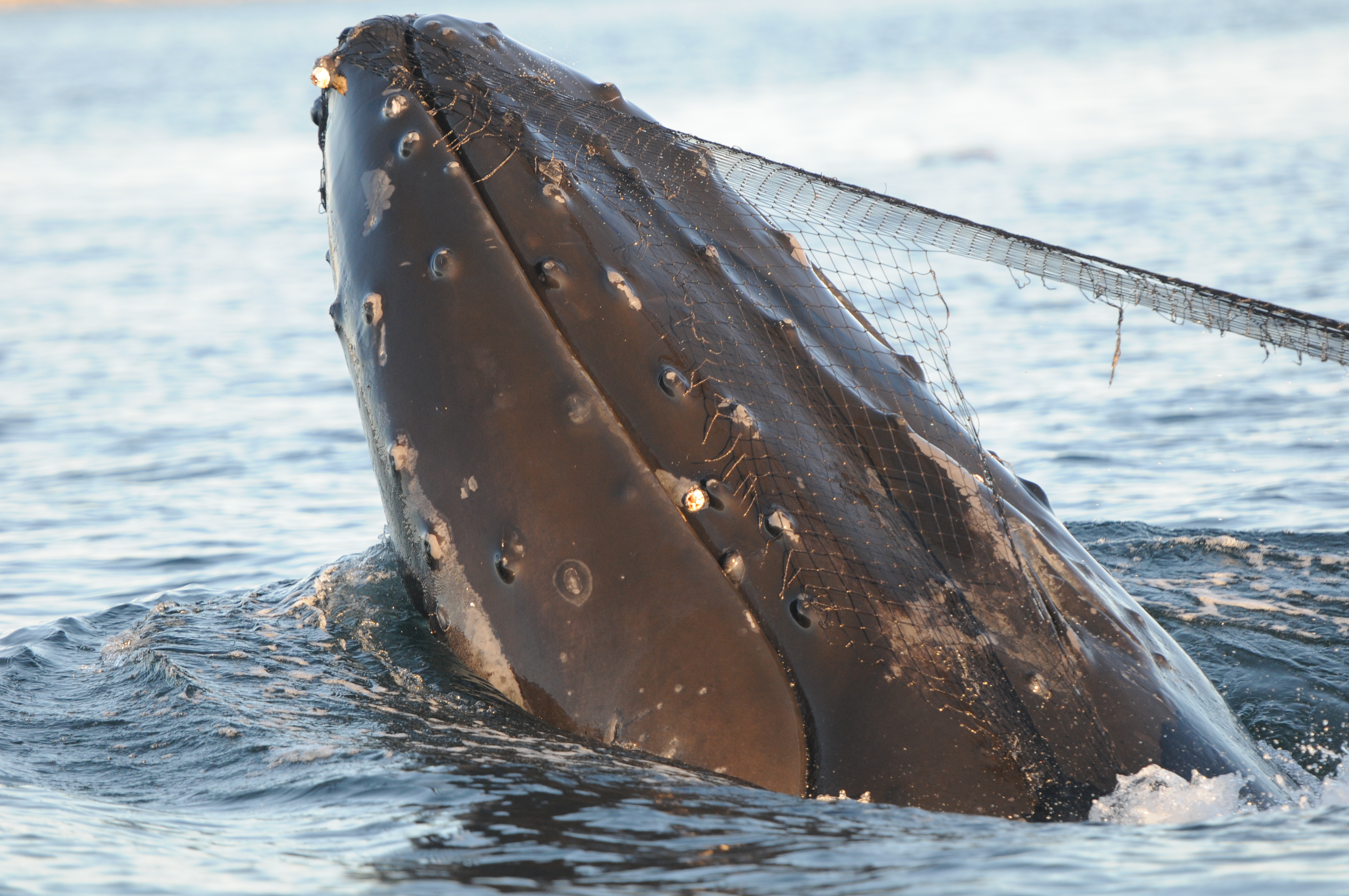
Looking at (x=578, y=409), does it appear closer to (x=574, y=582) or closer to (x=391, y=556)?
(x=574, y=582)

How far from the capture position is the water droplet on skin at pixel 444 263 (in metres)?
4.36

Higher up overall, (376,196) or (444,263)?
(376,196)

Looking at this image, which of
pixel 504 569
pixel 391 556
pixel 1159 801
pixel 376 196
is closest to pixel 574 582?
pixel 504 569

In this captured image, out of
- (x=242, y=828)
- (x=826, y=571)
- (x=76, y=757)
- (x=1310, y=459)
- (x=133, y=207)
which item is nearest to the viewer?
(x=826, y=571)

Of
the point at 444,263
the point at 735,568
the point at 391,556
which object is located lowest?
the point at 735,568

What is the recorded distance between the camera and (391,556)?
6.62m

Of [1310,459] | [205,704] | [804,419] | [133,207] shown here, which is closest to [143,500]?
[205,704]

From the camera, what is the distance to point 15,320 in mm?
17406

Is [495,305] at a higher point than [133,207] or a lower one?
lower

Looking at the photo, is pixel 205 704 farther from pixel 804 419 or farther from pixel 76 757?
pixel 804 419

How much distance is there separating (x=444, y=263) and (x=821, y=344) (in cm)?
124

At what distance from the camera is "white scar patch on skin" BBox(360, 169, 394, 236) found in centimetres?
457

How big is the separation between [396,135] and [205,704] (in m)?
Answer: 2.52

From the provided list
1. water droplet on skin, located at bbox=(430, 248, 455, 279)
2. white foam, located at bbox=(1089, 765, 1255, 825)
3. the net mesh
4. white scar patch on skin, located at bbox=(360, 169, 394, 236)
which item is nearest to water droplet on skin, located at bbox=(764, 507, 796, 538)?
the net mesh
